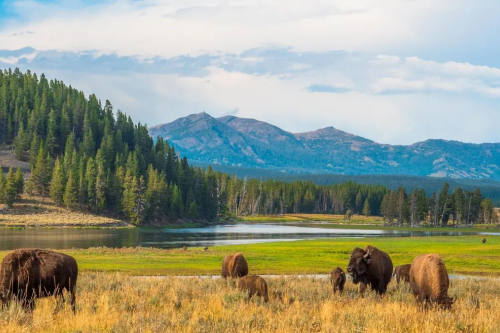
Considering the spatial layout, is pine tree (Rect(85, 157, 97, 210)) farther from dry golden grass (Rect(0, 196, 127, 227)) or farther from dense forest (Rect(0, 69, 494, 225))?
dry golden grass (Rect(0, 196, 127, 227))

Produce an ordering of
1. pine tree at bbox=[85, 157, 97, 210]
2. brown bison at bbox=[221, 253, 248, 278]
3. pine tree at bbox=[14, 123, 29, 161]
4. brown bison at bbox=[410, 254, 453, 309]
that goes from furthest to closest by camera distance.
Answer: pine tree at bbox=[14, 123, 29, 161] → pine tree at bbox=[85, 157, 97, 210] → brown bison at bbox=[221, 253, 248, 278] → brown bison at bbox=[410, 254, 453, 309]

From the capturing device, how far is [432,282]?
19.5m

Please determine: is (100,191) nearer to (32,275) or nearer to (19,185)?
(19,185)

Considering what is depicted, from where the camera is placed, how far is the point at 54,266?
1738 centimetres

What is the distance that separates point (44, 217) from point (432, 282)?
119249 mm

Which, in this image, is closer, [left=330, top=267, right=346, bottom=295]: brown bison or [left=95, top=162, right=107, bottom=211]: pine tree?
[left=330, top=267, right=346, bottom=295]: brown bison

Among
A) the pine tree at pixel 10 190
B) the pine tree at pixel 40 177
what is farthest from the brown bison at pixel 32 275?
the pine tree at pixel 40 177

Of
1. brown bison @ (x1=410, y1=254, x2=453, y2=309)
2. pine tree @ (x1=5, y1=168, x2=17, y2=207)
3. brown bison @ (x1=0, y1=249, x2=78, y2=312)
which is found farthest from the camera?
pine tree @ (x1=5, y1=168, x2=17, y2=207)

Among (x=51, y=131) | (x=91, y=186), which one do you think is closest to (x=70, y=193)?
(x=91, y=186)

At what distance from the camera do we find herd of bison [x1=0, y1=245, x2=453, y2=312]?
1655 centimetres

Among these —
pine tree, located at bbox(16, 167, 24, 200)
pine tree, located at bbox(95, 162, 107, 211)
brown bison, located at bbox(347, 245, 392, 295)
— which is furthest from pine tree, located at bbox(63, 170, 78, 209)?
brown bison, located at bbox(347, 245, 392, 295)

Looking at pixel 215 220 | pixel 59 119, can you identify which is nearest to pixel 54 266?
pixel 215 220

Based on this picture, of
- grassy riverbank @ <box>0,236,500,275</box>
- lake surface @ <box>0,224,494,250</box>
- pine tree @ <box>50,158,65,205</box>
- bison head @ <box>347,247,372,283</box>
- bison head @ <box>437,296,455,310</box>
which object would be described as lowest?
lake surface @ <box>0,224,494,250</box>

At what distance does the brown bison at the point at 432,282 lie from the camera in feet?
63.1
